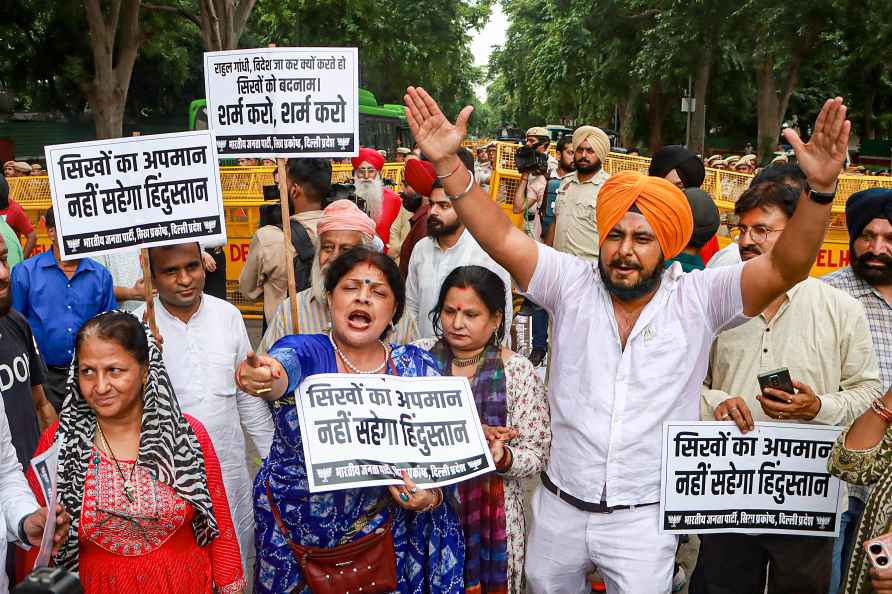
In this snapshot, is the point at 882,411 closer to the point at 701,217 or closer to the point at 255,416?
the point at 701,217

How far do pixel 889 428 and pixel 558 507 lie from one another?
3.73 feet

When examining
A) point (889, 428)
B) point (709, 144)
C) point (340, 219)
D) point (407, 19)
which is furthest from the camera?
point (709, 144)

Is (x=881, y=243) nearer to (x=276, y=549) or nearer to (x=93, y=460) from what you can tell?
(x=276, y=549)

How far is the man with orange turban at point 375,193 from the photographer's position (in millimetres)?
7859

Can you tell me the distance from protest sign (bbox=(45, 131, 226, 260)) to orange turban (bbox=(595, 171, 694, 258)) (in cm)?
188

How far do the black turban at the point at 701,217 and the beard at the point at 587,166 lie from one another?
2.30 meters

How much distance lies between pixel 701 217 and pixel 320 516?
2.86m

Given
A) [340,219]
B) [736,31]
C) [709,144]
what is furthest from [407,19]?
[340,219]

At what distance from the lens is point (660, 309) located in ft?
9.78

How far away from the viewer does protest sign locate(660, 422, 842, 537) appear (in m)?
3.15

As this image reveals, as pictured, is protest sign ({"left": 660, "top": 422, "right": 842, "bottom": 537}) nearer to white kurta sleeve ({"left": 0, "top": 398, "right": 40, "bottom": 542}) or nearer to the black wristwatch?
the black wristwatch

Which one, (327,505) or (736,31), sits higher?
(736,31)

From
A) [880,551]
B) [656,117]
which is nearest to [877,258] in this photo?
[880,551]

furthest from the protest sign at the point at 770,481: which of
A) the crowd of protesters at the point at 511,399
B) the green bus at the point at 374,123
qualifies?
the green bus at the point at 374,123
